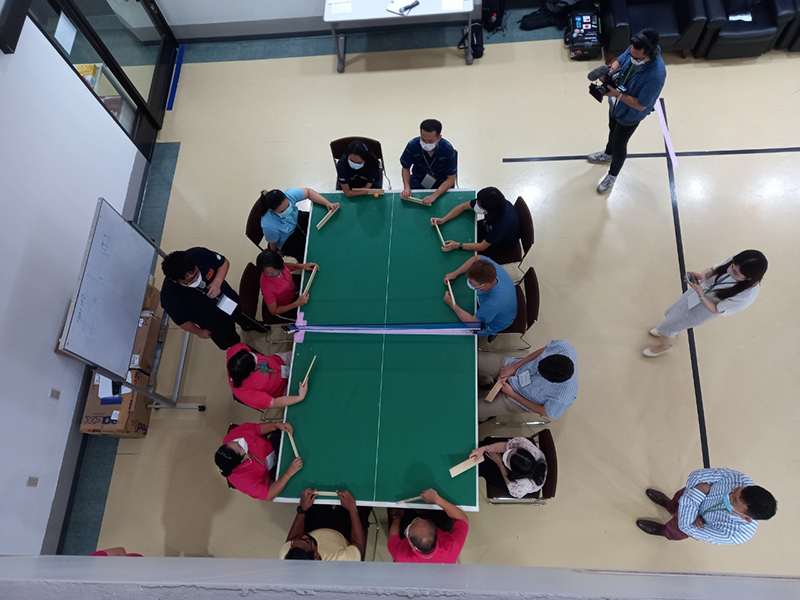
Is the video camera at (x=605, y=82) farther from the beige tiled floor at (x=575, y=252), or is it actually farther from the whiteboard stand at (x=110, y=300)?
the whiteboard stand at (x=110, y=300)

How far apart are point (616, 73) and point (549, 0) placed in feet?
8.21

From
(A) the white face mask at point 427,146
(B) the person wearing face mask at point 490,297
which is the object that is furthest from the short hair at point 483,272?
(A) the white face mask at point 427,146

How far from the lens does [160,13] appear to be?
5770 millimetres

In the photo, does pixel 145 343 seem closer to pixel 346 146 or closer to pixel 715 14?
pixel 346 146

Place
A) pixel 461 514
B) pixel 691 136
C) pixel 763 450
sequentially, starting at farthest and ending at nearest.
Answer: pixel 691 136 → pixel 763 450 → pixel 461 514

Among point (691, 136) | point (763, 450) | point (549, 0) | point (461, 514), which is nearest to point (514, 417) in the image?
point (461, 514)

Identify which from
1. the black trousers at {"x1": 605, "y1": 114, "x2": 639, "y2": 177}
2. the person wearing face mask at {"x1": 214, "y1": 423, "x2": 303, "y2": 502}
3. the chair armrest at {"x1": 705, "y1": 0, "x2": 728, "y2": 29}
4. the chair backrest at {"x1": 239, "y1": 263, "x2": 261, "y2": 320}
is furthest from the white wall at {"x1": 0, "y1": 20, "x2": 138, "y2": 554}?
the chair armrest at {"x1": 705, "y1": 0, "x2": 728, "y2": 29}

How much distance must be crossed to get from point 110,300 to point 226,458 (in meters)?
1.84

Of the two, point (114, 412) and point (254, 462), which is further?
point (114, 412)

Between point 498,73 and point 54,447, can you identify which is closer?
point 54,447

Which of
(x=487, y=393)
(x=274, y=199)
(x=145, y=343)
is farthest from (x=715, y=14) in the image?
(x=145, y=343)

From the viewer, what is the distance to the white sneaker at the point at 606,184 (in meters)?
4.54

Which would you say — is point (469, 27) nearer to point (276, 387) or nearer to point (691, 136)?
point (691, 136)

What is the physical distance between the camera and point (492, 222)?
140 inches
